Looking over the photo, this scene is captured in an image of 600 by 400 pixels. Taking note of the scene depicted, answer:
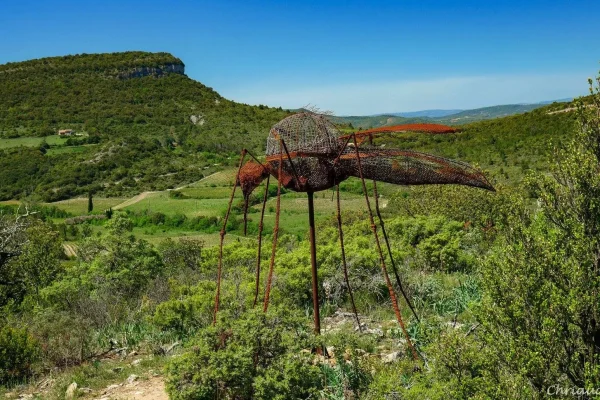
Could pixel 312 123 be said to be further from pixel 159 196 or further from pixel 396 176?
pixel 159 196

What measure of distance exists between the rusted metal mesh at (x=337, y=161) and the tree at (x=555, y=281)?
42.1 inches

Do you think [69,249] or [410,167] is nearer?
[410,167]

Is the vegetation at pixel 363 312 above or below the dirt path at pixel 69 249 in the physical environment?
above

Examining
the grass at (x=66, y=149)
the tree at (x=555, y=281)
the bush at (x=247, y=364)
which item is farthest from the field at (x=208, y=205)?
the tree at (x=555, y=281)

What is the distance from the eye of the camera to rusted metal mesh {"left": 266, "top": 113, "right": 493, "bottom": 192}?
5.63m

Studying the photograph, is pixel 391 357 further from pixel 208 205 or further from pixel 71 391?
pixel 208 205

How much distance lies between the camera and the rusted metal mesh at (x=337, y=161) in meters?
5.63

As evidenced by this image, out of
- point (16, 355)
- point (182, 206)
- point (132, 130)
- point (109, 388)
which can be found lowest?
point (182, 206)

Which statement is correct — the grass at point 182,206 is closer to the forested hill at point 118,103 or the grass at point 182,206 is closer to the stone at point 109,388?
the forested hill at point 118,103

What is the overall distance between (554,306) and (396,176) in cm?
221

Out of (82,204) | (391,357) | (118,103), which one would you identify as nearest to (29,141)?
(118,103)

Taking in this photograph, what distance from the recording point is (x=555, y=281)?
439cm

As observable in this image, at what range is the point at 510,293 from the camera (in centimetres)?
444

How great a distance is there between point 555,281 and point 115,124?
78.8 metres
